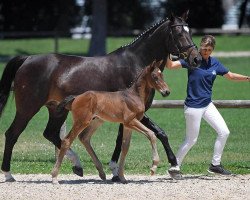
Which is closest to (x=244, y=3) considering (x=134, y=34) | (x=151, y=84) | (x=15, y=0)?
(x=134, y=34)

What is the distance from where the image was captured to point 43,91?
33.3ft

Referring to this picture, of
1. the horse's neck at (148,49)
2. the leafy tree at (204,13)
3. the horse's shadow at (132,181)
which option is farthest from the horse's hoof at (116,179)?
the leafy tree at (204,13)

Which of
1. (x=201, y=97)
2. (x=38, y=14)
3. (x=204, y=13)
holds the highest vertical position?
(x=201, y=97)

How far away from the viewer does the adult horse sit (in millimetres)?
10070

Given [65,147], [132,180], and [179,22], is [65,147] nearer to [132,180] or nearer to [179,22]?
[132,180]

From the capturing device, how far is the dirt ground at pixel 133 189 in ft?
28.5

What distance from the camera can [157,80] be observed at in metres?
9.44

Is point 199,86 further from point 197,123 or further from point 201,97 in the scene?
point 197,123

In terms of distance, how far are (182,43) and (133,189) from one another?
2018 mm

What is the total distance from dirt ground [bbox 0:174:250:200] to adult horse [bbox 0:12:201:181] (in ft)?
1.26

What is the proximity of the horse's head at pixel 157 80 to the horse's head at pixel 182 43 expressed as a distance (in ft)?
1.81

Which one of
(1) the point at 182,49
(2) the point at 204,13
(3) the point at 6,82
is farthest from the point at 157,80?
(2) the point at 204,13

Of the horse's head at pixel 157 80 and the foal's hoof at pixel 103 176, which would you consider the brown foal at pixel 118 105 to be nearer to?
the horse's head at pixel 157 80

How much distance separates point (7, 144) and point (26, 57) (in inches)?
45.9
